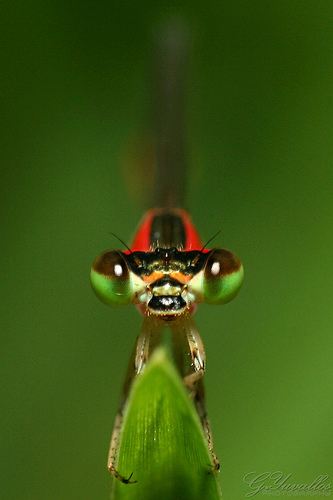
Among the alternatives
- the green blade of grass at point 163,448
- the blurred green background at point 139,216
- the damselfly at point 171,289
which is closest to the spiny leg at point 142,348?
the damselfly at point 171,289

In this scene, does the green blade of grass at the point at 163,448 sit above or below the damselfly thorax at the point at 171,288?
below

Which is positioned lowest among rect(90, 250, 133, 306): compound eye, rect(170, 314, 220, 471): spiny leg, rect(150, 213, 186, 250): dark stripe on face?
rect(170, 314, 220, 471): spiny leg

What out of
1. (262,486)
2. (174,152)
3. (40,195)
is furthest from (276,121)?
(262,486)

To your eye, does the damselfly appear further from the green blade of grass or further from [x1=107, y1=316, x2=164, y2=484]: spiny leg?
the green blade of grass

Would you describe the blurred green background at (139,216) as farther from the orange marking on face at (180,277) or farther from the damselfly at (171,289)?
the orange marking on face at (180,277)

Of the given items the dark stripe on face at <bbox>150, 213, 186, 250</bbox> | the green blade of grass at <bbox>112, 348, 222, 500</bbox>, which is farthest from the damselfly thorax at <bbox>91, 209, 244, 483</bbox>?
the green blade of grass at <bbox>112, 348, 222, 500</bbox>

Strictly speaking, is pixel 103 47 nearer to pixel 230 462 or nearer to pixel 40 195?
pixel 40 195
